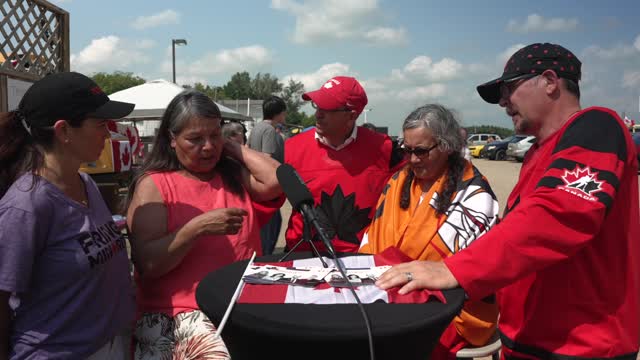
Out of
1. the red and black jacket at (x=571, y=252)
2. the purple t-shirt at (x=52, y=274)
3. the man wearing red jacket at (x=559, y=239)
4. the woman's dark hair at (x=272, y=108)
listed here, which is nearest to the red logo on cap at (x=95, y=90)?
the purple t-shirt at (x=52, y=274)

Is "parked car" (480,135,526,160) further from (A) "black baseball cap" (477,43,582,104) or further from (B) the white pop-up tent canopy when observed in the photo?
(A) "black baseball cap" (477,43,582,104)

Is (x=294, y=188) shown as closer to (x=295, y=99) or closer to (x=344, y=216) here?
(x=344, y=216)

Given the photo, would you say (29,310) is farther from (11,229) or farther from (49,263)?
(11,229)

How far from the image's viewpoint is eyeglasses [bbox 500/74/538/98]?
5.48 ft

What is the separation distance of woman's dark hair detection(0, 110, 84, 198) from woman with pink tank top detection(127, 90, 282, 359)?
45cm

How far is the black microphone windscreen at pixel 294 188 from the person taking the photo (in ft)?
5.26

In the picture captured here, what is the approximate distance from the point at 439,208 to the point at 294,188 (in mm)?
873

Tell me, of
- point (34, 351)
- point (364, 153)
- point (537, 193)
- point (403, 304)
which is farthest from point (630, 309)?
point (34, 351)

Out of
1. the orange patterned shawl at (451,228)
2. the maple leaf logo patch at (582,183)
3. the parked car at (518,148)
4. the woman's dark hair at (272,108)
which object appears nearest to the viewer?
the maple leaf logo patch at (582,183)

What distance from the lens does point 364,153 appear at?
3000 millimetres

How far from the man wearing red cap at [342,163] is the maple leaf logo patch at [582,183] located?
1.56 metres

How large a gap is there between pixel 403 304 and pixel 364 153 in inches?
72.2

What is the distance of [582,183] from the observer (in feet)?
4.51

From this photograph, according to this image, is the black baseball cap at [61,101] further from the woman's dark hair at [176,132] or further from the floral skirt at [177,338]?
the floral skirt at [177,338]
